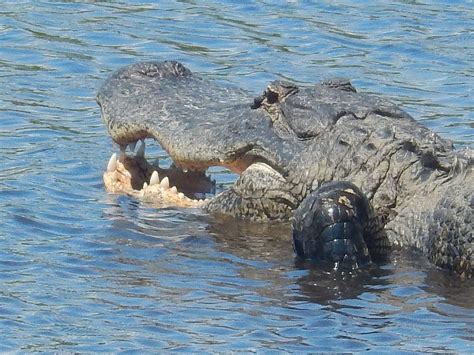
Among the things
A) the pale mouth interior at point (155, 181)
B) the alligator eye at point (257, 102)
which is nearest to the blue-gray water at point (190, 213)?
the pale mouth interior at point (155, 181)

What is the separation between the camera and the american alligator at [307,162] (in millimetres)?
8328

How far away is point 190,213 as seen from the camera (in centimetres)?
967

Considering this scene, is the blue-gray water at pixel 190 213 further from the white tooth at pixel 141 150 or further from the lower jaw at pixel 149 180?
the white tooth at pixel 141 150

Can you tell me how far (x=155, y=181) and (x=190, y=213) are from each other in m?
0.34

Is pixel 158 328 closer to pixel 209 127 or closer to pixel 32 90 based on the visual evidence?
pixel 209 127

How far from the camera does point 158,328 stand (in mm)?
7074

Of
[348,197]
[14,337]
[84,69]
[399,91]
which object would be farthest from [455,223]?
[84,69]

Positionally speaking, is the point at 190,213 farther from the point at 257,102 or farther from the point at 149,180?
the point at 257,102

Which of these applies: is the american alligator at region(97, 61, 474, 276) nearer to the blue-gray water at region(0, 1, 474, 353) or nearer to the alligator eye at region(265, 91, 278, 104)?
the alligator eye at region(265, 91, 278, 104)

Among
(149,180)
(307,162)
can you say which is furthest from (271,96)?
(149,180)

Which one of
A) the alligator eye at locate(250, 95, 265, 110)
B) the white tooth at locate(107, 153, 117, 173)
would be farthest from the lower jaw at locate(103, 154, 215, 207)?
the alligator eye at locate(250, 95, 265, 110)

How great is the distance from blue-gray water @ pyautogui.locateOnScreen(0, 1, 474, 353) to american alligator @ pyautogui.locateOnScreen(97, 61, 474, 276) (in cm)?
16

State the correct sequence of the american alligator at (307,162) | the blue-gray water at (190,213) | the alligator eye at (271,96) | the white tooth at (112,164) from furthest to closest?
1. the white tooth at (112,164)
2. the alligator eye at (271,96)
3. the american alligator at (307,162)
4. the blue-gray water at (190,213)

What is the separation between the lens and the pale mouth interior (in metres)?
9.78
